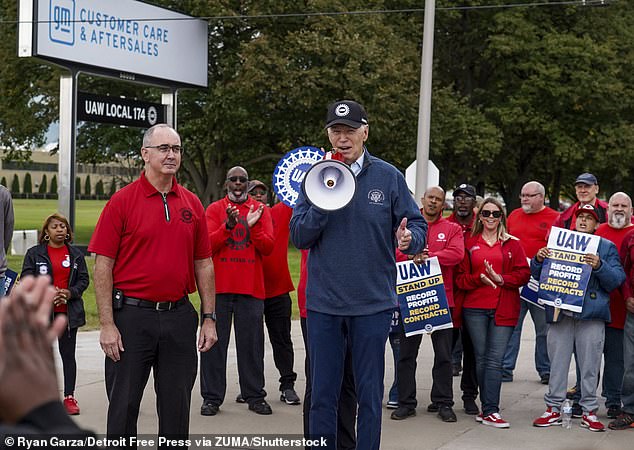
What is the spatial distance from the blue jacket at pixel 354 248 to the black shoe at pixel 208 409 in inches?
114

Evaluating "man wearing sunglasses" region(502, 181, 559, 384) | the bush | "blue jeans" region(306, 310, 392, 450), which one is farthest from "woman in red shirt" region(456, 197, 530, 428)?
the bush

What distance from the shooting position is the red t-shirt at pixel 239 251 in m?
8.59

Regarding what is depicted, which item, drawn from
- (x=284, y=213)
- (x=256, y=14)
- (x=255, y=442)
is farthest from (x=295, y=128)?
(x=255, y=442)

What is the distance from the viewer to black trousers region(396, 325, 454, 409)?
852 cm

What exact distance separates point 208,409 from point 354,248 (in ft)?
10.6

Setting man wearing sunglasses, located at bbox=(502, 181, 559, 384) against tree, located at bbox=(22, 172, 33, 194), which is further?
tree, located at bbox=(22, 172, 33, 194)

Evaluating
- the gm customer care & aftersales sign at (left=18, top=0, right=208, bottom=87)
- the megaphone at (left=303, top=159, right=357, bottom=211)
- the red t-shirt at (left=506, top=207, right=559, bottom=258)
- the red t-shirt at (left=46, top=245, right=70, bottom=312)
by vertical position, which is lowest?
the red t-shirt at (left=46, top=245, right=70, bottom=312)

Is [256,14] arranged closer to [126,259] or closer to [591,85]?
[591,85]

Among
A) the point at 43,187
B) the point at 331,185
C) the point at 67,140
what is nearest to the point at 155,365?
the point at 331,185

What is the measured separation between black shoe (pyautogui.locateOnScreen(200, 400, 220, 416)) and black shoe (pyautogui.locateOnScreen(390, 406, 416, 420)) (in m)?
1.50

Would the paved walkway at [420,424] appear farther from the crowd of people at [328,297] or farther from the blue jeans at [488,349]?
the blue jeans at [488,349]

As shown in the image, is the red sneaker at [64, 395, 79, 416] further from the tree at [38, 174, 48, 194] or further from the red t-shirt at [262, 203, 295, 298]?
the tree at [38, 174, 48, 194]

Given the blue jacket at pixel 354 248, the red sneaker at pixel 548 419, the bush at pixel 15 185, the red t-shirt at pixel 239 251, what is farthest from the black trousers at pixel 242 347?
the bush at pixel 15 185

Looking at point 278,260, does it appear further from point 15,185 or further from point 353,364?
point 15,185
